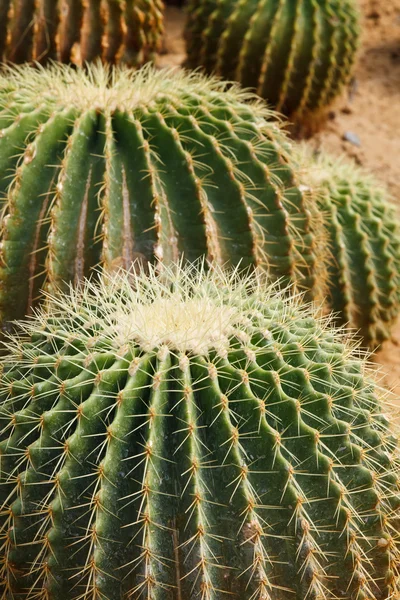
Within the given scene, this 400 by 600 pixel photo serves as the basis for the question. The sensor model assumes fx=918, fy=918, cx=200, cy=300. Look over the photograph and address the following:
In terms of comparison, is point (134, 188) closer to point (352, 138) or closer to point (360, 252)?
point (360, 252)

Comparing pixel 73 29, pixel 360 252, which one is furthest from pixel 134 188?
pixel 73 29

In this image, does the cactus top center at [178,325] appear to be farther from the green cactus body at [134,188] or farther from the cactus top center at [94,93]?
the cactus top center at [94,93]

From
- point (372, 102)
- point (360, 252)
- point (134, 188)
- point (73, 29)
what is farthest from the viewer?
point (372, 102)

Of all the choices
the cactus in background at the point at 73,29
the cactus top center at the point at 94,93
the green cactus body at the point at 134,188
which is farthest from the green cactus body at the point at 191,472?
the cactus in background at the point at 73,29

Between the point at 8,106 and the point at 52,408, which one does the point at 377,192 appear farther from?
the point at 52,408

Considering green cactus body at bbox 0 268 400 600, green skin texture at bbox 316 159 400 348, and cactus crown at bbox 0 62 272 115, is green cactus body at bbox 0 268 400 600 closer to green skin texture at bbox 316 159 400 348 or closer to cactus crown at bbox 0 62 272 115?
cactus crown at bbox 0 62 272 115

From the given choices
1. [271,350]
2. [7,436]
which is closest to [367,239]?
[271,350]

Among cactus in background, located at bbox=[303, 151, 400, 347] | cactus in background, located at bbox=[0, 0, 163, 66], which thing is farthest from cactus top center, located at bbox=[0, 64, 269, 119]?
cactus in background, located at bbox=[0, 0, 163, 66]
